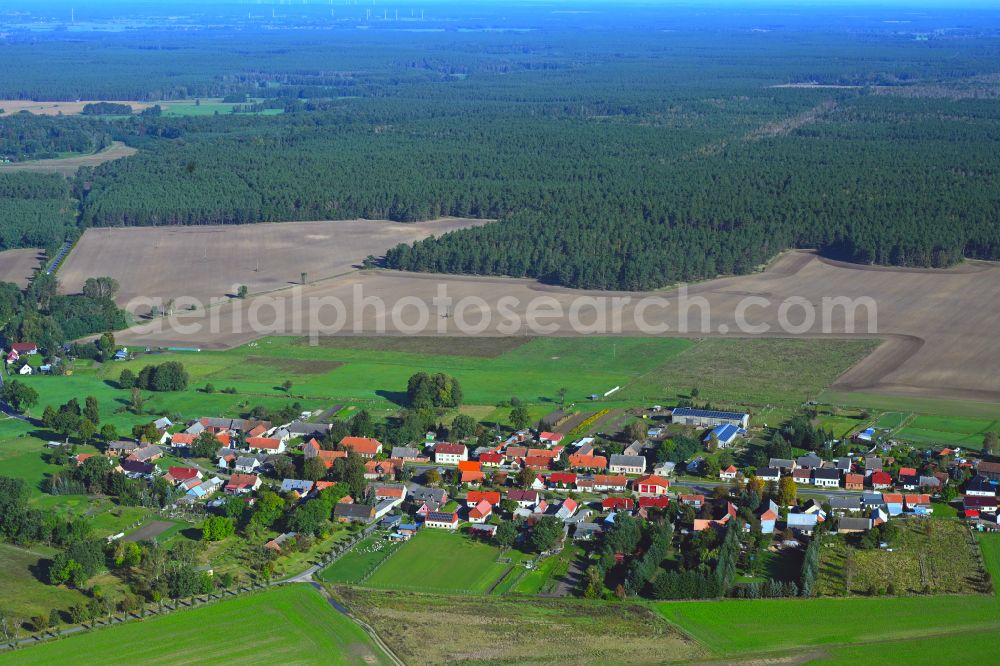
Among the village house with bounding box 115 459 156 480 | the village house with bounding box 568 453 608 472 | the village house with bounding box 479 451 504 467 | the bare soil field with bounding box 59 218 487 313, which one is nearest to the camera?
the village house with bounding box 115 459 156 480

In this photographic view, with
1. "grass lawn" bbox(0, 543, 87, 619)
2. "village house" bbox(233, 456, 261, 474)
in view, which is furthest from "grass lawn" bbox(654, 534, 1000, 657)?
"village house" bbox(233, 456, 261, 474)

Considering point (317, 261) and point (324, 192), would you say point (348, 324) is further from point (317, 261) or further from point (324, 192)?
A: point (324, 192)

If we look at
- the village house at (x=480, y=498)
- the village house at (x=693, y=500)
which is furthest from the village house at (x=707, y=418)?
the village house at (x=480, y=498)

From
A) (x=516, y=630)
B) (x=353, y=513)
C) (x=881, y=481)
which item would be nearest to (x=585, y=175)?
(x=881, y=481)

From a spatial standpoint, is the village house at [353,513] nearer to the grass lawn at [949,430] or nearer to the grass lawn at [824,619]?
the grass lawn at [824,619]

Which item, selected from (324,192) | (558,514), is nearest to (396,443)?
(558,514)

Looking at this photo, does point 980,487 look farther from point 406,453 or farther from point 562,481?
point 406,453

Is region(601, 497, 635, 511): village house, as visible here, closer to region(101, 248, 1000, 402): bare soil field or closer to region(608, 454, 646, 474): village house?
region(608, 454, 646, 474): village house
